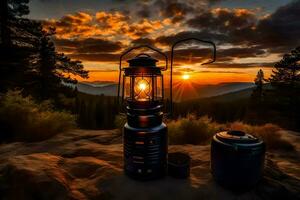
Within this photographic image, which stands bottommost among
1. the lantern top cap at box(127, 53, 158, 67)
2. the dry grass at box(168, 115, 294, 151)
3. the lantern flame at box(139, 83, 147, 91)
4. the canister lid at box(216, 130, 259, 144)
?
the dry grass at box(168, 115, 294, 151)

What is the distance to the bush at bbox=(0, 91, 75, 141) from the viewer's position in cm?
840

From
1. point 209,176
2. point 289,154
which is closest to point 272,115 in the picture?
point 289,154

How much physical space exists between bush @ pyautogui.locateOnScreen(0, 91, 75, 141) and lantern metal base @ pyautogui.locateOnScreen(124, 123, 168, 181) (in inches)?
215

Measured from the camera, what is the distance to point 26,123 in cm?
934

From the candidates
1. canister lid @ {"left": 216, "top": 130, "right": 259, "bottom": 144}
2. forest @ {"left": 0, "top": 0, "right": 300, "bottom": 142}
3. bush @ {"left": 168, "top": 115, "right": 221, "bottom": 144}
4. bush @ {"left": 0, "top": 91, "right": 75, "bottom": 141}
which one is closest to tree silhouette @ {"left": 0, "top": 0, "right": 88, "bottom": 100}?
forest @ {"left": 0, "top": 0, "right": 300, "bottom": 142}

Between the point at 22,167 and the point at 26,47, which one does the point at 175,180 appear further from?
the point at 26,47

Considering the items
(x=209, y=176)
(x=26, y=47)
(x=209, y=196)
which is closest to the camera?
(x=209, y=196)

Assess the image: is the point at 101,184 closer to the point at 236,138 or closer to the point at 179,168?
the point at 179,168

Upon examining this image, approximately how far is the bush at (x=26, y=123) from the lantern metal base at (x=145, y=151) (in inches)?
215

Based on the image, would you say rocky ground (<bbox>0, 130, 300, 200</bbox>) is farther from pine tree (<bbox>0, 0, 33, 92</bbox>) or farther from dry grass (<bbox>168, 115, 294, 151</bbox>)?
pine tree (<bbox>0, 0, 33, 92</bbox>)

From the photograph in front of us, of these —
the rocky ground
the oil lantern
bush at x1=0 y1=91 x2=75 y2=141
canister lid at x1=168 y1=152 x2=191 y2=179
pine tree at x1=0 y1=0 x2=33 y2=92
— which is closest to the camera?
the rocky ground

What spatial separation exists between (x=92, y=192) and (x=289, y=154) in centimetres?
621

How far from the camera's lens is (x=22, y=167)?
3.73 m

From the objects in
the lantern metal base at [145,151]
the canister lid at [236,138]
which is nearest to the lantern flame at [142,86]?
the lantern metal base at [145,151]
